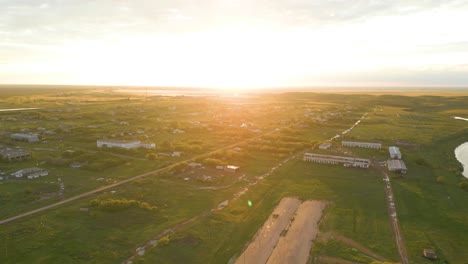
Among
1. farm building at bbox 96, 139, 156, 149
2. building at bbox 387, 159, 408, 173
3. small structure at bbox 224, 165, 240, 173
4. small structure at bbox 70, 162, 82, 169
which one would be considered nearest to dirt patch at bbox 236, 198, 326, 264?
small structure at bbox 224, 165, 240, 173

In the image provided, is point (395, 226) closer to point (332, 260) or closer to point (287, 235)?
point (332, 260)

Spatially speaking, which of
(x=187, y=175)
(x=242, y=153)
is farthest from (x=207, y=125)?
(x=187, y=175)

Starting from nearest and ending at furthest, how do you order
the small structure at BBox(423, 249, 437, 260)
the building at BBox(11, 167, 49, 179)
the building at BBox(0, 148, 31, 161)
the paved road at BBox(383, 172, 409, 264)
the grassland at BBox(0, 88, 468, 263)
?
the small structure at BBox(423, 249, 437, 260)
the paved road at BBox(383, 172, 409, 264)
the grassland at BBox(0, 88, 468, 263)
the building at BBox(11, 167, 49, 179)
the building at BBox(0, 148, 31, 161)

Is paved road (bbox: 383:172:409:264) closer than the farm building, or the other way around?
paved road (bbox: 383:172:409:264)

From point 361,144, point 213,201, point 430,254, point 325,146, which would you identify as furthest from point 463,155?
point 213,201

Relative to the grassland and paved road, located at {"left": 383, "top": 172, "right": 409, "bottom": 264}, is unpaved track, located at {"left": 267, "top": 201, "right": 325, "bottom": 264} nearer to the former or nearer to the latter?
the grassland

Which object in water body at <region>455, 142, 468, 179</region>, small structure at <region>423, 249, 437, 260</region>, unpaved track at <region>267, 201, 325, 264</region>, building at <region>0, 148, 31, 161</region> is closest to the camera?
unpaved track at <region>267, 201, 325, 264</region>
